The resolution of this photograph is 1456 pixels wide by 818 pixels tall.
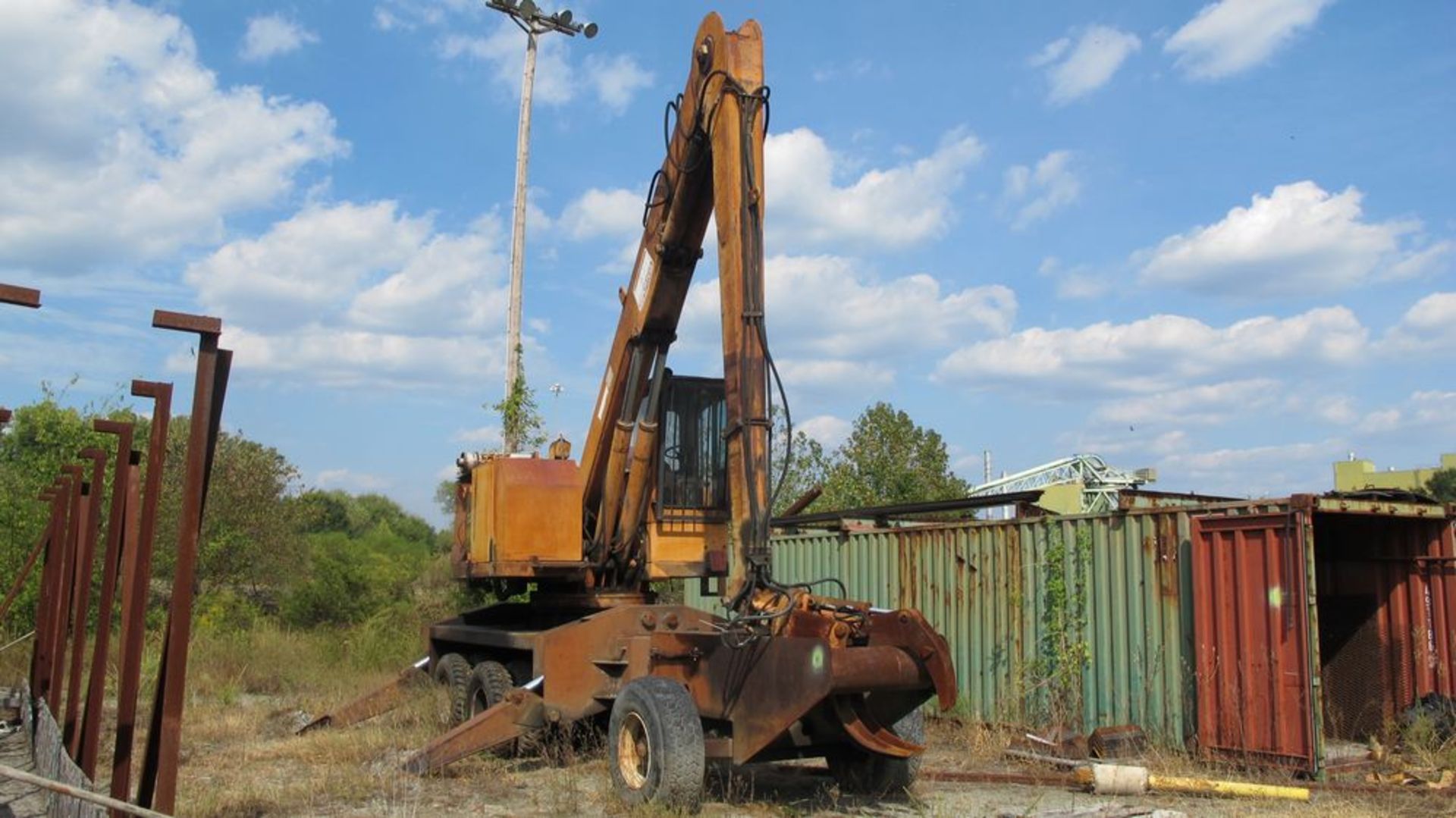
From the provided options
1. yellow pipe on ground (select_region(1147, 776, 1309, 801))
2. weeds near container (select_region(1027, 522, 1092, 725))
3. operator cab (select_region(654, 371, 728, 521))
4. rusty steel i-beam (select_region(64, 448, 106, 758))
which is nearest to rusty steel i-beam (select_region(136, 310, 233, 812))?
rusty steel i-beam (select_region(64, 448, 106, 758))

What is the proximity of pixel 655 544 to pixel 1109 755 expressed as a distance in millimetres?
4349

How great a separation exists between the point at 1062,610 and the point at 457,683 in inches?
242

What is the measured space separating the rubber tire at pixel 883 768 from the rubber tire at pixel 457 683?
4658mm

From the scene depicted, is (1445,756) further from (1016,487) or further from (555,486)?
(1016,487)

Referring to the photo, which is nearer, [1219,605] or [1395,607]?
[1219,605]

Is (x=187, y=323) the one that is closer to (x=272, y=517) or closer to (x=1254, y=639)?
(x=1254, y=639)

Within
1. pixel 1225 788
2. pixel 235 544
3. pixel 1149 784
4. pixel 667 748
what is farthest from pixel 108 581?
pixel 235 544

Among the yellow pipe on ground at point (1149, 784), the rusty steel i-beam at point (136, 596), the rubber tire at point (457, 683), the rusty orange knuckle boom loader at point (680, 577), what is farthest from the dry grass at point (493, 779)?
the rusty steel i-beam at point (136, 596)

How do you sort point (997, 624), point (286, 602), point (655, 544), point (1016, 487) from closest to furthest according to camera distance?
point (655, 544) → point (997, 624) → point (286, 602) → point (1016, 487)

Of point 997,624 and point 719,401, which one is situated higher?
point 719,401

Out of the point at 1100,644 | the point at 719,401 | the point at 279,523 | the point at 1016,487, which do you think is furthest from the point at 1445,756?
the point at 1016,487

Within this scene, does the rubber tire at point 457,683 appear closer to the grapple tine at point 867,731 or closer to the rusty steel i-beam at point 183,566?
the grapple tine at point 867,731

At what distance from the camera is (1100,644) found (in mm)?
11703

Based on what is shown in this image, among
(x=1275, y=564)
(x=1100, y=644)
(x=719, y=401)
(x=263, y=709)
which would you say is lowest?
(x=263, y=709)
